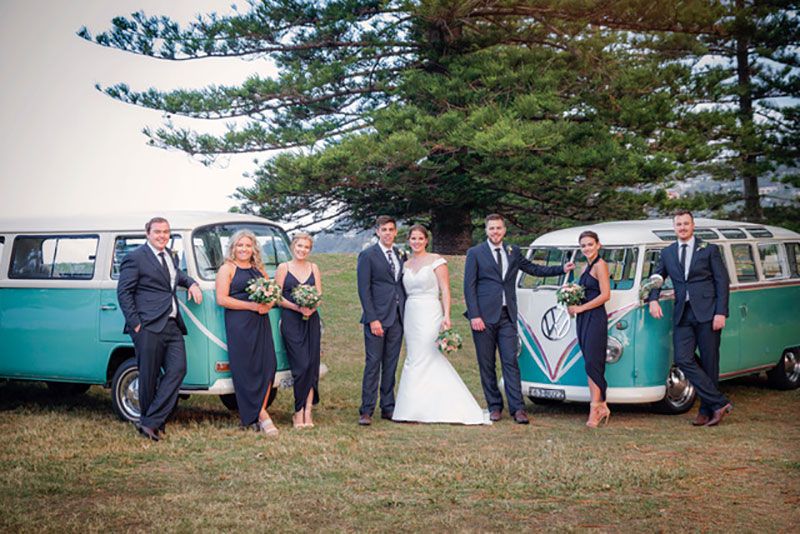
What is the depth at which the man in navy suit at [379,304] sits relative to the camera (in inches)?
353

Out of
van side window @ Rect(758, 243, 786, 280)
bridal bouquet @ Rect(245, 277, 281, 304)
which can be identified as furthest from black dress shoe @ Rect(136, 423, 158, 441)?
van side window @ Rect(758, 243, 786, 280)

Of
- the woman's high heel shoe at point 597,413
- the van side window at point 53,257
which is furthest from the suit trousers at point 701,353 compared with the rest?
the van side window at point 53,257

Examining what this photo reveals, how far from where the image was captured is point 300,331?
8703 mm

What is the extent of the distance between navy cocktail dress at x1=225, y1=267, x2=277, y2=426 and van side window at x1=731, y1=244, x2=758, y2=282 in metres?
6.21

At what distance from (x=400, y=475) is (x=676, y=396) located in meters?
4.67

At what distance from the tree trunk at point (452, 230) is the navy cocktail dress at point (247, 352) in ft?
48.2

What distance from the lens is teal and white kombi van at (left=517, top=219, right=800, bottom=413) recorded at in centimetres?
907

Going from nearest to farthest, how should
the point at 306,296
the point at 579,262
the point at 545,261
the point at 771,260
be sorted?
the point at 306,296
the point at 579,262
the point at 545,261
the point at 771,260

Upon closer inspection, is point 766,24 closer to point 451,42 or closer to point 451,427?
point 451,42

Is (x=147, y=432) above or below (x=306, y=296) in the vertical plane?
below

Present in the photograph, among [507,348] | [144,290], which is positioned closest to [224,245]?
[144,290]

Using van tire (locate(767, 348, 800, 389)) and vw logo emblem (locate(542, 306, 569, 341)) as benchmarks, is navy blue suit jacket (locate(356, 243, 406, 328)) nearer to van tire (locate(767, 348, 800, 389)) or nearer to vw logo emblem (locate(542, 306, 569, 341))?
vw logo emblem (locate(542, 306, 569, 341))

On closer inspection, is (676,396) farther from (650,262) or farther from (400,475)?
(400,475)

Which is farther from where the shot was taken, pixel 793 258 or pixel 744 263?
pixel 793 258
